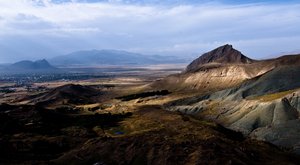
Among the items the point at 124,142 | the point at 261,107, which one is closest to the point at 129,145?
the point at 124,142

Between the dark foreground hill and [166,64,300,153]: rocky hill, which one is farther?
[166,64,300,153]: rocky hill

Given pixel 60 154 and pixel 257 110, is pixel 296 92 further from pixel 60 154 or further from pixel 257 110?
pixel 60 154

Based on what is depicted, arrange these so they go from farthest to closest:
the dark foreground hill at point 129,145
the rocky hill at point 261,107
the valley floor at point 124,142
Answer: the rocky hill at point 261,107 < the valley floor at point 124,142 < the dark foreground hill at point 129,145

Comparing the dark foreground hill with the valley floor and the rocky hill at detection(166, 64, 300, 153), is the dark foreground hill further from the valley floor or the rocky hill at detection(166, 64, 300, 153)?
the rocky hill at detection(166, 64, 300, 153)

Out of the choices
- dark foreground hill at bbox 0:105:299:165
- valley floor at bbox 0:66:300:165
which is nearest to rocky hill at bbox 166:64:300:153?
valley floor at bbox 0:66:300:165

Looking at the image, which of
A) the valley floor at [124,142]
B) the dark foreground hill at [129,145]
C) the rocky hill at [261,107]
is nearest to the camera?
the dark foreground hill at [129,145]

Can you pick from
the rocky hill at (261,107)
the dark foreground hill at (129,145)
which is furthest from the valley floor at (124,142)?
the rocky hill at (261,107)

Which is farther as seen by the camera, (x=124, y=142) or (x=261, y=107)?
(x=261, y=107)

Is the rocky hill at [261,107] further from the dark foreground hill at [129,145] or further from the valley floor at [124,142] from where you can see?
the dark foreground hill at [129,145]

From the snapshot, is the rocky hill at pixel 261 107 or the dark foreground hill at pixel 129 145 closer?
the dark foreground hill at pixel 129 145

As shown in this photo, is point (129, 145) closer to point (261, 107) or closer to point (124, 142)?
point (124, 142)

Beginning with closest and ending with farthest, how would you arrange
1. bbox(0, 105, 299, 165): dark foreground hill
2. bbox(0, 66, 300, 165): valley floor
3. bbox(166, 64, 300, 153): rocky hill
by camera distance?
1. bbox(0, 105, 299, 165): dark foreground hill
2. bbox(0, 66, 300, 165): valley floor
3. bbox(166, 64, 300, 153): rocky hill
